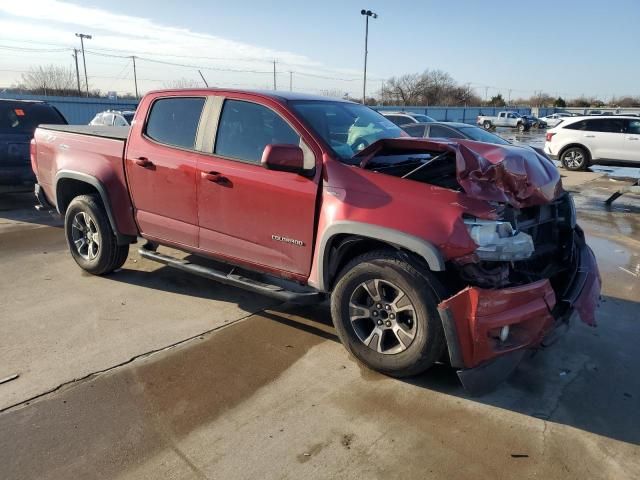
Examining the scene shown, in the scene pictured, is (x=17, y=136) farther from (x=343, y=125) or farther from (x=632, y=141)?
(x=632, y=141)

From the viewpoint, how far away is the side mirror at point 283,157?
341 cm

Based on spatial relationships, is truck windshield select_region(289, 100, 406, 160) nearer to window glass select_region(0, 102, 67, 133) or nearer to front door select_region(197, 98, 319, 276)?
front door select_region(197, 98, 319, 276)

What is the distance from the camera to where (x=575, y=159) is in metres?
15.9

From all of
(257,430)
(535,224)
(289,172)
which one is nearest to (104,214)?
(289,172)

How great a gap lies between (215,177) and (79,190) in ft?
7.90

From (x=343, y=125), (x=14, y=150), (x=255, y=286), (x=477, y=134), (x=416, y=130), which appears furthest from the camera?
(x=416, y=130)

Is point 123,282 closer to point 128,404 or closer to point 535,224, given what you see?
point 128,404

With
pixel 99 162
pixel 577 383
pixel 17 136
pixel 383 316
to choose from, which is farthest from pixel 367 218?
pixel 17 136

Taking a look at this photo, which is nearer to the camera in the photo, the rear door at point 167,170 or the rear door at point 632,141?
the rear door at point 167,170

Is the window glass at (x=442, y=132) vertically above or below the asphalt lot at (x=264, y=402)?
above

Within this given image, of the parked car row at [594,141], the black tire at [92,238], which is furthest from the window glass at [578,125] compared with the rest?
the black tire at [92,238]

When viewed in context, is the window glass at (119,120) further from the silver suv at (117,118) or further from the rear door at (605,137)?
the rear door at (605,137)

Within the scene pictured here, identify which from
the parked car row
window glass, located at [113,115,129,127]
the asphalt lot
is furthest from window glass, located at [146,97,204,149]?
the parked car row

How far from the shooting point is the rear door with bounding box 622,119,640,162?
14656mm
